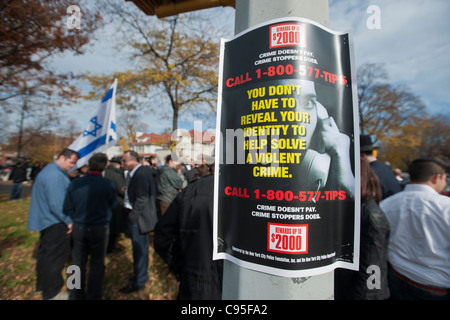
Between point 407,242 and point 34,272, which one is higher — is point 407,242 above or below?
above

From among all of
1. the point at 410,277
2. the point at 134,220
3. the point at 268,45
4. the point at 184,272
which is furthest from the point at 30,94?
the point at 410,277

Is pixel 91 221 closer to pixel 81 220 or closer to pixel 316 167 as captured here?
pixel 81 220

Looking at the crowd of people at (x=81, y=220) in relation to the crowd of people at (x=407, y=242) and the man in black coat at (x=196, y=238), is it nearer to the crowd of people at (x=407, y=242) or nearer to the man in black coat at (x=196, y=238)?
the man in black coat at (x=196, y=238)

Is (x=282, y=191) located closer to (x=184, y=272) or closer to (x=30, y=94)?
(x=184, y=272)

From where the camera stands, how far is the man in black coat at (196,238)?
7.26 feet

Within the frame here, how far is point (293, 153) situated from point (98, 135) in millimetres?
4474

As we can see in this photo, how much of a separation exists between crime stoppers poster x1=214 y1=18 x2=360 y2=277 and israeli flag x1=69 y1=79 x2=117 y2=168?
12.9 ft

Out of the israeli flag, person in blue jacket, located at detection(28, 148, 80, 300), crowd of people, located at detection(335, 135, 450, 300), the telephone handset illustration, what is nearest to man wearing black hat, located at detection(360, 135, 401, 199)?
crowd of people, located at detection(335, 135, 450, 300)

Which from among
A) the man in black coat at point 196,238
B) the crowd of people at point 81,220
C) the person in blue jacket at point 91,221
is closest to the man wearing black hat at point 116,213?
the crowd of people at point 81,220

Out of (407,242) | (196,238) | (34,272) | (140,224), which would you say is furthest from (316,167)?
(34,272)

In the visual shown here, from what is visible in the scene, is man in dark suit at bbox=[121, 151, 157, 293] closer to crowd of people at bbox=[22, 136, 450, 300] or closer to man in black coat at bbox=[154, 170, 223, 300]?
crowd of people at bbox=[22, 136, 450, 300]

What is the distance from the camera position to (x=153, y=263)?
4.62m

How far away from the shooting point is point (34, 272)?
4242 mm

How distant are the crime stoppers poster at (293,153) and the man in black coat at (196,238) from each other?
1042 millimetres
